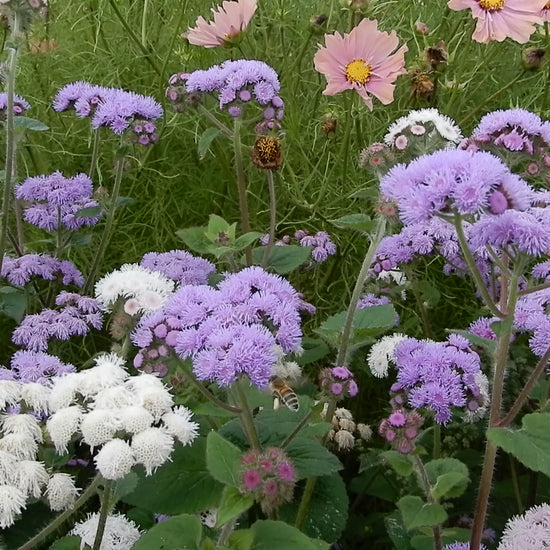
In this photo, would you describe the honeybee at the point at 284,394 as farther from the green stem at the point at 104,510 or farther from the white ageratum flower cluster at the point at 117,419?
the green stem at the point at 104,510

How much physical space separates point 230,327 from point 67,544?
37cm

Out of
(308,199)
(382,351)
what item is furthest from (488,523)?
(308,199)

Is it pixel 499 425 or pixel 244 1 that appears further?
pixel 244 1

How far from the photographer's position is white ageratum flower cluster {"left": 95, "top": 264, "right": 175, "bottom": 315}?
123 cm

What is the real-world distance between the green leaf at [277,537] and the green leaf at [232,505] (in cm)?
6

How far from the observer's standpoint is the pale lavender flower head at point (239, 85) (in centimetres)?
148

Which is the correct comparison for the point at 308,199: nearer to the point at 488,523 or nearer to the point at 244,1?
the point at 244,1

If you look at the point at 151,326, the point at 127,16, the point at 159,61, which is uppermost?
the point at 127,16

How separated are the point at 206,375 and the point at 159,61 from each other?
141 centimetres

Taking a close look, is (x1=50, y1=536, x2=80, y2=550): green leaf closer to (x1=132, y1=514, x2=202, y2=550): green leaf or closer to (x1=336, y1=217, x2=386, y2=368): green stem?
(x1=132, y1=514, x2=202, y2=550): green leaf

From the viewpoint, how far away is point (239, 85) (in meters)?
1.47

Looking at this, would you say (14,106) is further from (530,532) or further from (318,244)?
(530,532)

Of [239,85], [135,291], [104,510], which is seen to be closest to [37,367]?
Result: [135,291]

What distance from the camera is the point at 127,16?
2266 mm
